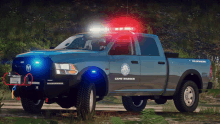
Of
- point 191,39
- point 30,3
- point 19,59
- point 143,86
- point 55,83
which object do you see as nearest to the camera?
point 55,83

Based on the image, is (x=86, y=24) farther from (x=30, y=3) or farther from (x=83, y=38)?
(x=83, y=38)

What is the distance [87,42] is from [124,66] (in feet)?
3.67

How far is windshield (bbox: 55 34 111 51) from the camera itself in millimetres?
10102

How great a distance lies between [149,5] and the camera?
131ft

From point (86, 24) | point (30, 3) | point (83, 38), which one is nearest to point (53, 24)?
point (86, 24)

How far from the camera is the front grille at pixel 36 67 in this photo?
355 inches

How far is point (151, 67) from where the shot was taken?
10.9 m

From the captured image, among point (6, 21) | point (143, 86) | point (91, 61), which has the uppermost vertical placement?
point (6, 21)

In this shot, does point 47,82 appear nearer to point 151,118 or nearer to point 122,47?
point 122,47

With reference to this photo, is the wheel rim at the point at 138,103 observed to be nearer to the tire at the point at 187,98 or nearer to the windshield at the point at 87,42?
the tire at the point at 187,98

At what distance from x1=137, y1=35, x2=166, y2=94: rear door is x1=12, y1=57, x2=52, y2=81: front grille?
255 centimetres

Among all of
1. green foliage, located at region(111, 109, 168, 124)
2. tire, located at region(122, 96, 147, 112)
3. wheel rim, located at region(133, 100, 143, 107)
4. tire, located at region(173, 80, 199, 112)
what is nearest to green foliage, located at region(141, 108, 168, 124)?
green foliage, located at region(111, 109, 168, 124)

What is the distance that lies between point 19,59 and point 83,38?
1870 mm

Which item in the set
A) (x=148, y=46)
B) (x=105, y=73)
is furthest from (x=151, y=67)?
(x=105, y=73)
